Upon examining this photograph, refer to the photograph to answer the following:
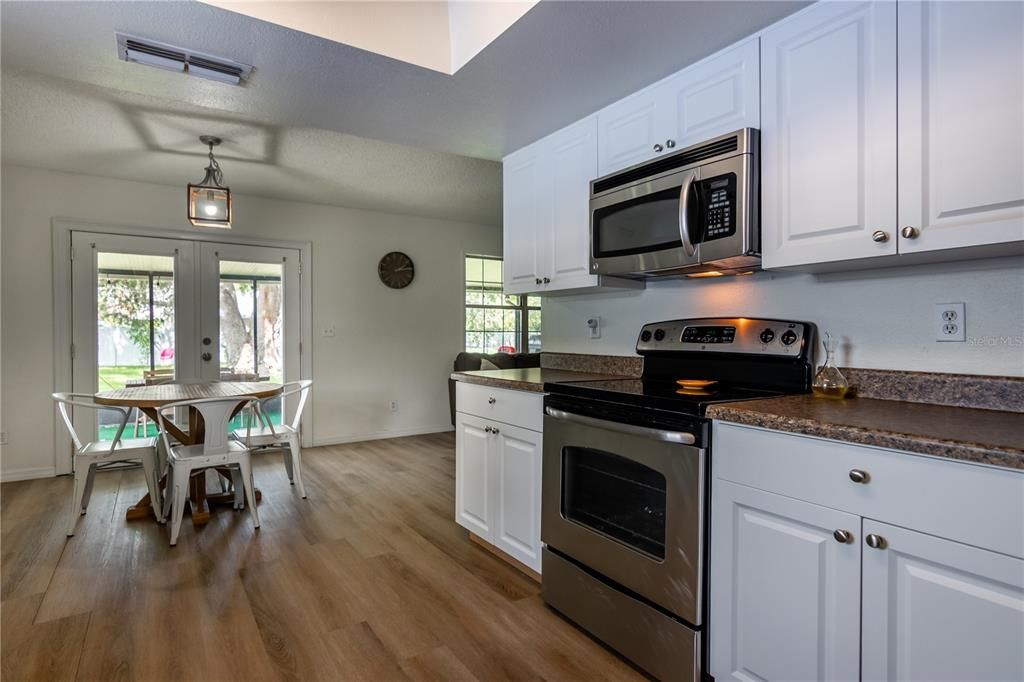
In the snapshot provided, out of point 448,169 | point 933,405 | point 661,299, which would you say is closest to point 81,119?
point 448,169

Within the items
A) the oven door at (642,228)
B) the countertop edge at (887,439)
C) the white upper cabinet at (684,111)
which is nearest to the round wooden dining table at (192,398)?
the oven door at (642,228)

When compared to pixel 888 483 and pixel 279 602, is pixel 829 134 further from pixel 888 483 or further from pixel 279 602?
pixel 279 602

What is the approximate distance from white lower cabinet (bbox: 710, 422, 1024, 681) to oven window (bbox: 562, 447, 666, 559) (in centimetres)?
21

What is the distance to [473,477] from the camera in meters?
2.70

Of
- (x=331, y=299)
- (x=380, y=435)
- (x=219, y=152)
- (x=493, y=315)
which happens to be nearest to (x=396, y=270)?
(x=331, y=299)

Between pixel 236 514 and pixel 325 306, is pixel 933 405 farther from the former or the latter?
pixel 325 306

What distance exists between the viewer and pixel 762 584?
4.63 ft

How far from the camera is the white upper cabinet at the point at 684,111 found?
1828 millimetres

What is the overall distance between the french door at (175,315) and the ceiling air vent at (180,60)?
290 cm

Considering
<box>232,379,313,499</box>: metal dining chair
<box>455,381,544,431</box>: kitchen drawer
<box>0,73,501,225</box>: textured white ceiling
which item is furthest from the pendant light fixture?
<box>455,381,544,431</box>: kitchen drawer

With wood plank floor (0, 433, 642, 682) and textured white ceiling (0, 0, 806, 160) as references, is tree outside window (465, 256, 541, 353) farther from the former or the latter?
textured white ceiling (0, 0, 806, 160)

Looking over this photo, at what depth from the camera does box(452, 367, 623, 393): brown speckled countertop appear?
7.50ft

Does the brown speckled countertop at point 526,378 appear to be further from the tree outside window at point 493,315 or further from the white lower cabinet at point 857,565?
the tree outside window at point 493,315

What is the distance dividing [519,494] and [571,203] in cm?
135
